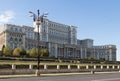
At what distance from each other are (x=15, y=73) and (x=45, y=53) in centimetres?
10219

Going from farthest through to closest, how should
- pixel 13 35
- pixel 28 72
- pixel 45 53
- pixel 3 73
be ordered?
pixel 13 35, pixel 45 53, pixel 28 72, pixel 3 73

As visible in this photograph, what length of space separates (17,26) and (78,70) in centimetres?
13182

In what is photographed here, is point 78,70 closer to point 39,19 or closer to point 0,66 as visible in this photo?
point 0,66

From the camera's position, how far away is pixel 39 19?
44.1 metres

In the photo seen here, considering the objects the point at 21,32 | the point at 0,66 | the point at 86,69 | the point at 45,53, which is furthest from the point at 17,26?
the point at 0,66

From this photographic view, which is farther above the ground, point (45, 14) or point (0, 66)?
point (45, 14)

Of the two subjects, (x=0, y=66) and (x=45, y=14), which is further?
(x=0, y=66)

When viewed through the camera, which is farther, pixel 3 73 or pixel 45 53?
pixel 45 53

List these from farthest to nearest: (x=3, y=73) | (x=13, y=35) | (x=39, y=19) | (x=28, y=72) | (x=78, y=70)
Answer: (x=13, y=35), (x=78, y=70), (x=28, y=72), (x=3, y=73), (x=39, y=19)

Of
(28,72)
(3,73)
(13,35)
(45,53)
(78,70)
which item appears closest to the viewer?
(3,73)

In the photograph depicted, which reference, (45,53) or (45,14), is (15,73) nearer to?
(45,14)

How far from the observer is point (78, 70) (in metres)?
66.3

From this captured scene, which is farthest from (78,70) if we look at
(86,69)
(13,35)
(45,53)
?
(13,35)

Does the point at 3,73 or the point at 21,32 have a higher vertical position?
the point at 21,32
